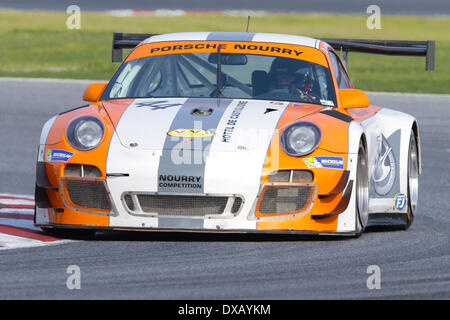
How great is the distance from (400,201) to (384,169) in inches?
9.9

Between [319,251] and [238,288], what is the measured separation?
1253 millimetres

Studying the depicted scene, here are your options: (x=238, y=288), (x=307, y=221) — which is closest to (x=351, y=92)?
(x=307, y=221)

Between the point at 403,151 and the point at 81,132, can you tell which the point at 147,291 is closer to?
the point at 81,132

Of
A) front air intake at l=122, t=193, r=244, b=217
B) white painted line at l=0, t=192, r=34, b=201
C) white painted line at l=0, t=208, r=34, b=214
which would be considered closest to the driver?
front air intake at l=122, t=193, r=244, b=217

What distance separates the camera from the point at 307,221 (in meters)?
6.35

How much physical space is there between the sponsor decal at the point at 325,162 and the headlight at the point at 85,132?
1.20m

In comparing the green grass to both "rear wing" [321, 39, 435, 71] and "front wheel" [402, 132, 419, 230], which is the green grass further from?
"front wheel" [402, 132, 419, 230]

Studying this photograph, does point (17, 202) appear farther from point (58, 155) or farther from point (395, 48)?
point (395, 48)

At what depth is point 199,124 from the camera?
21.3ft

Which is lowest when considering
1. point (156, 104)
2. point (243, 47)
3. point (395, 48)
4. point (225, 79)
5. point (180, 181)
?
point (180, 181)

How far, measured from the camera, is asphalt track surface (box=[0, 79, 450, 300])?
491cm

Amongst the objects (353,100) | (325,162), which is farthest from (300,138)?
(353,100)

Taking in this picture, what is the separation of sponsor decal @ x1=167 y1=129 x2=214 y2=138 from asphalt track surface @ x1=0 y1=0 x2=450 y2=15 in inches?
1062

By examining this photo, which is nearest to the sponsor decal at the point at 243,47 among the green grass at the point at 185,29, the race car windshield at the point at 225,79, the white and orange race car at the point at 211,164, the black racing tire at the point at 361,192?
the race car windshield at the point at 225,79
